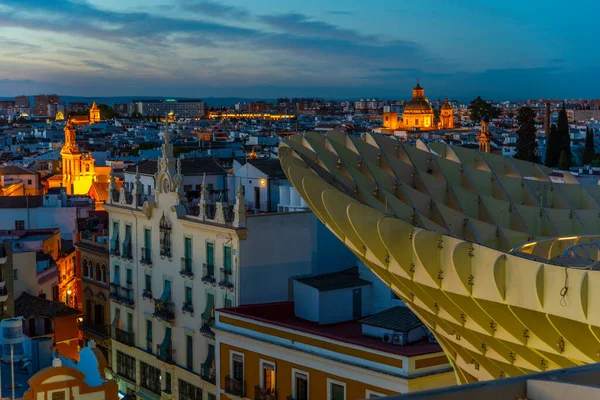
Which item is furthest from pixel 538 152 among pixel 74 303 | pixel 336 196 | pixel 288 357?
pixel 336 196

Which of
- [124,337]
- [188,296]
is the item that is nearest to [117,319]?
[124,337]

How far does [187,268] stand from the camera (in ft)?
99.3

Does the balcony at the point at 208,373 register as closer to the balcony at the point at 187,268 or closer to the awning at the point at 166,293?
the balcony at the point at 187,268

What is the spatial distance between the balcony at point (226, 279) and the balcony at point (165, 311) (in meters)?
3.36

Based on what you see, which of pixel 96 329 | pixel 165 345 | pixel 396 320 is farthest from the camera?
pixel 96 329

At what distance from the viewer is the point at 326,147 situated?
70.9 ft

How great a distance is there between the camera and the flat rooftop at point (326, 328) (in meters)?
21.7

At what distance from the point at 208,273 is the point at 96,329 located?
9.26m

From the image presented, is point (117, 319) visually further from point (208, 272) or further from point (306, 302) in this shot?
point (306, 302)

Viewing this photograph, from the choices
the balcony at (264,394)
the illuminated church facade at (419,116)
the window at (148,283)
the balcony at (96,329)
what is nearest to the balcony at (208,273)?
the window at (148,283)

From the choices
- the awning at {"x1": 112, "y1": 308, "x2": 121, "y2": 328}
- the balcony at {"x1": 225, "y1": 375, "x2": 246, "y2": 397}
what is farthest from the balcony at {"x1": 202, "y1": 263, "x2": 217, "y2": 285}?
the awning at {"x1": 112, "y1": 308, "x2": 121, "y2": 328}

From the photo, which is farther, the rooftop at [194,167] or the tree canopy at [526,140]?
the tree canopy at [526,140]

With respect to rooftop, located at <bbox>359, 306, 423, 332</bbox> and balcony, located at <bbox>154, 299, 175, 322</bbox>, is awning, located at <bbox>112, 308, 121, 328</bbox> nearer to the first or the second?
balcony, located at <bbox>154, 299, 175, 322</bbox>

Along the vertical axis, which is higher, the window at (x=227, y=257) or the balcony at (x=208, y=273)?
the window at (x=227, y=257)
